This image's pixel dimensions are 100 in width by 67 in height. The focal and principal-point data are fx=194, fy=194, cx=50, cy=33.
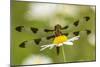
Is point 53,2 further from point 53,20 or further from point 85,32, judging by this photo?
point 85,32

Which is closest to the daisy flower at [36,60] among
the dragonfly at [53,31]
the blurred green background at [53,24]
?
the blurred green background at [53,24]

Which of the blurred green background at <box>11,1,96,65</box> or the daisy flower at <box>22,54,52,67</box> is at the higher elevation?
the blurred green background at <box>11,1,96,65</box>

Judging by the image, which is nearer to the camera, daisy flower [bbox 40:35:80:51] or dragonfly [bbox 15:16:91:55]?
dragonfly [bbox 15:16:91:55]

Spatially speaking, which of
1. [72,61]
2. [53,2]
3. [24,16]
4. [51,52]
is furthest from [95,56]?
[24,16]

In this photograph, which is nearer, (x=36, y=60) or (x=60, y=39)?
(x=36, y=60)

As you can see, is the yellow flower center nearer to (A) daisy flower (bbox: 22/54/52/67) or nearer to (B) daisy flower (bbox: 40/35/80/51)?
(B) daisy flower (bbox: 40/35/80/51)

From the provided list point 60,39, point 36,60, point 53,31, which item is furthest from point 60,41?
point 36,60

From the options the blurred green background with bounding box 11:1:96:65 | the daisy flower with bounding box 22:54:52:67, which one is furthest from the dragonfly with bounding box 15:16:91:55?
the daisy flower with bounding box 22:54:52:67

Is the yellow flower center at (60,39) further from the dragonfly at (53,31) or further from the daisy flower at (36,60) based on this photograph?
the daisy flower at (36,60)

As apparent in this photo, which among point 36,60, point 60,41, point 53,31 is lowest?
point 36,60

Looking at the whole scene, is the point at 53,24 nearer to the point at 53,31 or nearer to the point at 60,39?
the point at 53,31
